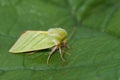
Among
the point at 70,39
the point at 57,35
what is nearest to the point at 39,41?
the point at 57,35

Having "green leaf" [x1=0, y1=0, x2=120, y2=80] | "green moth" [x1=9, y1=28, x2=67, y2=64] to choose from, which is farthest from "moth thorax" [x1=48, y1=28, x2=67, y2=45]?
"green leaf" [x1=0, y1=0, x2=120, y2=80]

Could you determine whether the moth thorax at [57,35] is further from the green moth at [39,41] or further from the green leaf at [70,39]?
the green leaf at [70,39]

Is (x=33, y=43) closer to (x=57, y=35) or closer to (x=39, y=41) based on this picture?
(x=39, y=41)

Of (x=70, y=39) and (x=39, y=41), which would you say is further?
(x=70, y=39)

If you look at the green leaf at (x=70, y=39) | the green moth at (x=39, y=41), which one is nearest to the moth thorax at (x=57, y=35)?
the green moth at (x=39, y=41)

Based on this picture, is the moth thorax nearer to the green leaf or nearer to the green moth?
the green moth
